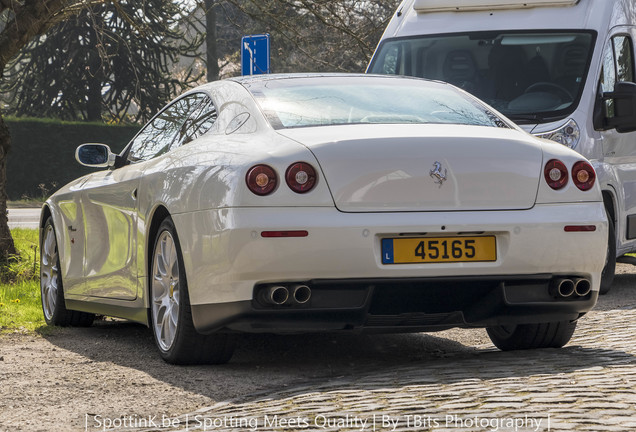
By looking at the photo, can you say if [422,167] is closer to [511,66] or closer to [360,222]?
[360,222]

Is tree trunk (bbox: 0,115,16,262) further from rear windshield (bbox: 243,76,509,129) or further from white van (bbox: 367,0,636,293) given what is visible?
rear windshield (bbox: 243,76,509,129)

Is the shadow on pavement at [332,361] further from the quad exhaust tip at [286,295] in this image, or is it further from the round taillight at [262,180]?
the round taillight at [262,180]

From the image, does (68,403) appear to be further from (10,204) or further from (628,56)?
(10,204)

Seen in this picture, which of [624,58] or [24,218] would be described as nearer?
[624,58]

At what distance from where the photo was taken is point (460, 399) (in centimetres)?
458

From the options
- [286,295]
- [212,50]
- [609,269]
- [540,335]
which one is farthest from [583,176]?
Answer: [212,50]

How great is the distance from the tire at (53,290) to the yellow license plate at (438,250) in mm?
3474

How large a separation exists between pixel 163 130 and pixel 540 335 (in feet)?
8.38

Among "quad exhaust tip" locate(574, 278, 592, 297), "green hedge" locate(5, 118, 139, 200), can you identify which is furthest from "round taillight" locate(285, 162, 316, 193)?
"green hedge" locate(5, 118, 139, 200)

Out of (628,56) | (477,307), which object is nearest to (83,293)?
(477,307)

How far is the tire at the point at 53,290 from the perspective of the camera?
818 centimetres

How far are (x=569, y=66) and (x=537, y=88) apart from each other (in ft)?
1.10

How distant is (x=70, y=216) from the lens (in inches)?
311

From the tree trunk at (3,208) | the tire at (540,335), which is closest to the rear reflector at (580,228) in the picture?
the tire at (540,335)
